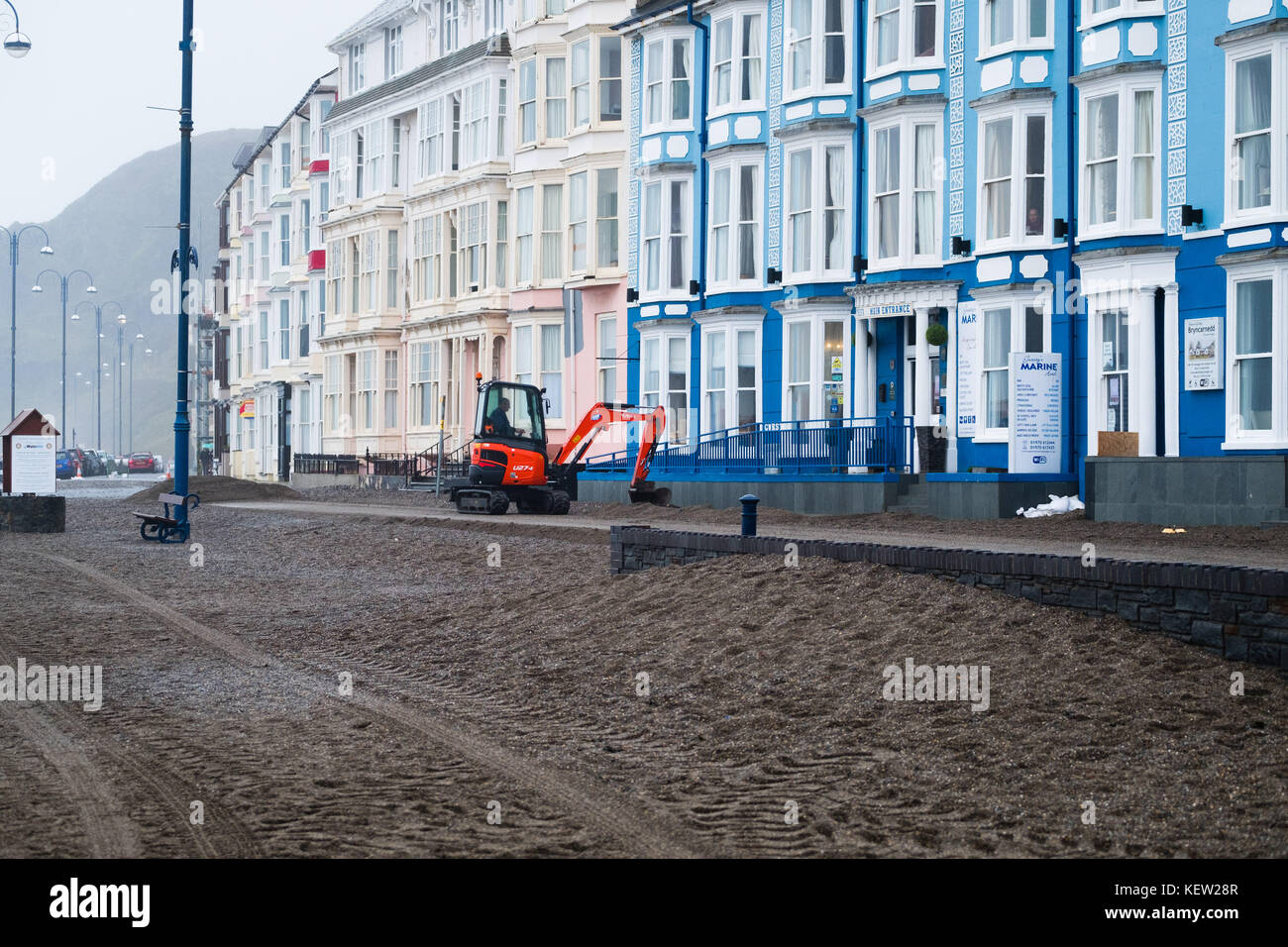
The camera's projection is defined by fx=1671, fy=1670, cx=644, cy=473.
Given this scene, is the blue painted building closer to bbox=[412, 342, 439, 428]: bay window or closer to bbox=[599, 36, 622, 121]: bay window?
bbox=[599, 36, 622, 121]: bay window

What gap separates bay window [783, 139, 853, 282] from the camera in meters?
34.4

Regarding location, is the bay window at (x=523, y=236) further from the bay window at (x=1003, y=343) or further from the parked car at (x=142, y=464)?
the parked car at (x=142, y=464)

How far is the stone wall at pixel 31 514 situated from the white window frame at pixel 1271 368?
71.1 feet

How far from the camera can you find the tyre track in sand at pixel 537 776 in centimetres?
846

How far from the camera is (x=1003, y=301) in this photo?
30375mm

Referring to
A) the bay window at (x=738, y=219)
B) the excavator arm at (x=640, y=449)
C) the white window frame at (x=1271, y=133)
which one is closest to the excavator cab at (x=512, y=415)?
the excavator arm at (x=640, y=449)

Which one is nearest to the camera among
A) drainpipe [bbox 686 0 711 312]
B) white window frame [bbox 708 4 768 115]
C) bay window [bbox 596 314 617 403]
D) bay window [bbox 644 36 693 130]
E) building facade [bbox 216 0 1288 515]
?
building facade [bbox 216 0 1288 515]

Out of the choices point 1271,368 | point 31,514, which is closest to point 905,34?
point 1271,368

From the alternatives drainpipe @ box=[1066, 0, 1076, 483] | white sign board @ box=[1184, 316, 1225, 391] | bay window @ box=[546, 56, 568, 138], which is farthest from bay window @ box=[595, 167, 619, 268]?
white sign board @ box=[1184, 316, 1225, 391]

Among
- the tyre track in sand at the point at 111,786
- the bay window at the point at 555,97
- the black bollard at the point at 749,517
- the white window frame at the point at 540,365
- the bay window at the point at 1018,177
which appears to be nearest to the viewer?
the tyre track in sand at the point at 111,786

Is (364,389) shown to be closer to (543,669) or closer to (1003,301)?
(1003,301)
